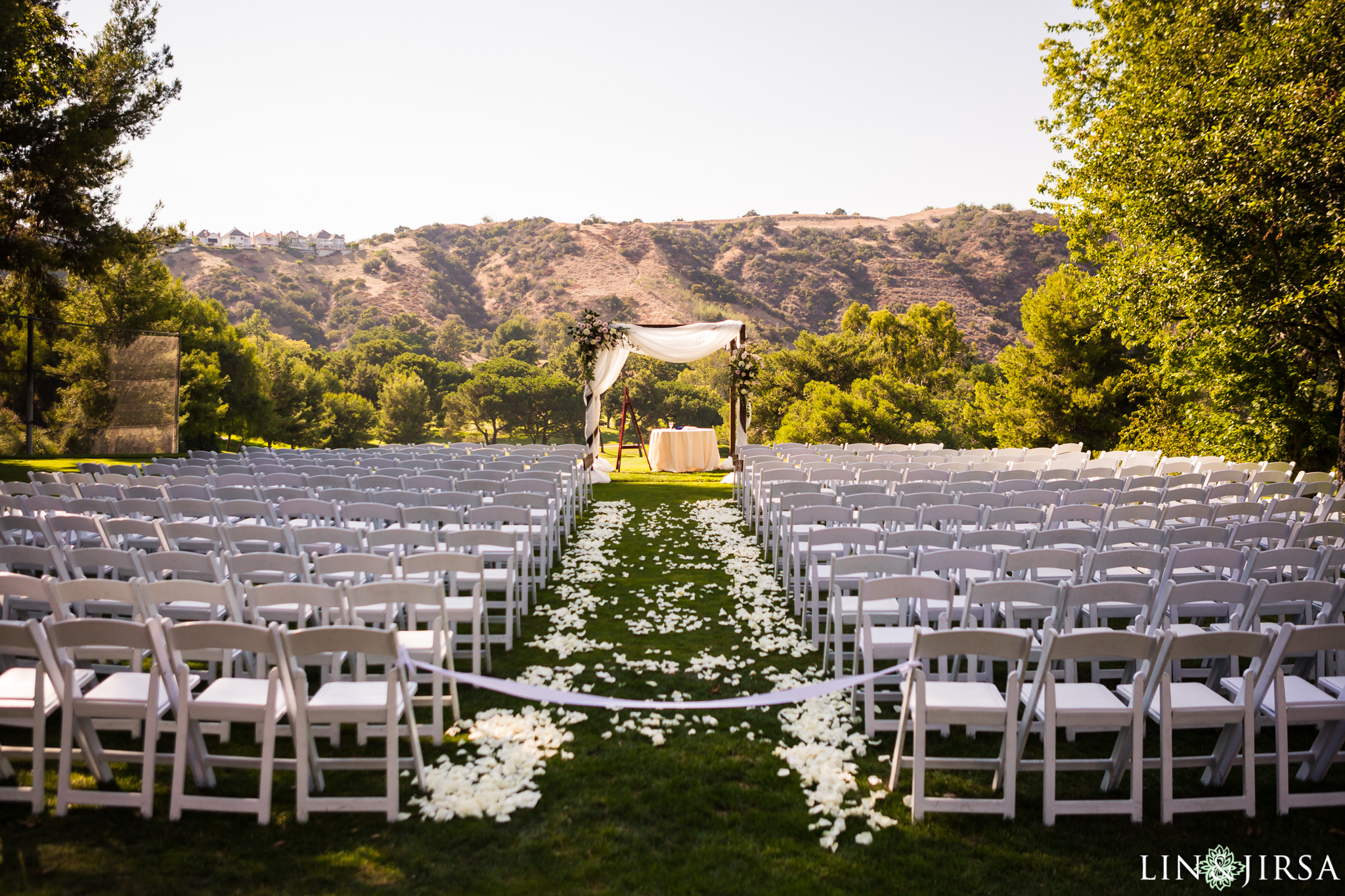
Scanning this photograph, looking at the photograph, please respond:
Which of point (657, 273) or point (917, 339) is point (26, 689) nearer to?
point (917, 339)

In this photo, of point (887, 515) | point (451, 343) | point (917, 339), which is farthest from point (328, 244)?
point (887, 515)

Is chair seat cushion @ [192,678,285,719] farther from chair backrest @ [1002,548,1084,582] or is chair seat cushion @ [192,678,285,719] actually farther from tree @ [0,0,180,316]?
tree @ [0,0,180,316]

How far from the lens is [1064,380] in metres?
20.9

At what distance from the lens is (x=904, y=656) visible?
385cm

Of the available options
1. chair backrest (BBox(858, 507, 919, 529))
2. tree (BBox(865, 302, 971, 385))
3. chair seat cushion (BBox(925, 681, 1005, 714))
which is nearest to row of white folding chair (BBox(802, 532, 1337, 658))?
chair seat cushion (BBox(925, 681, 1005, 714))

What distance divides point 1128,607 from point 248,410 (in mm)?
29414

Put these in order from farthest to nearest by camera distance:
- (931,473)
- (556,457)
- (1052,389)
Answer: (1052,389) → (556,457) → (931,473)

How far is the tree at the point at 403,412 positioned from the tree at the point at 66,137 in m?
20.2

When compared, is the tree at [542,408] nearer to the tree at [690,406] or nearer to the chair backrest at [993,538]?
the tree at [690,406]

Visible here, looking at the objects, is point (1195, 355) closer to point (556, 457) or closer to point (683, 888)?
point (556, 457)

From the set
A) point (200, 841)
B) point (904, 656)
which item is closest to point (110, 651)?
point (200, 841)

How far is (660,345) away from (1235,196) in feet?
31.7

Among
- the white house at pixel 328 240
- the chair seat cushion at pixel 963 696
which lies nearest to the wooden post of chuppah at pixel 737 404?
the chair seat cushion at pixel 963 696

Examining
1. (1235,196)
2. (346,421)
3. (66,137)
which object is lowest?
(346,421)
